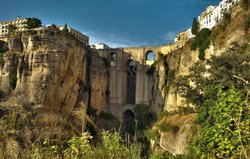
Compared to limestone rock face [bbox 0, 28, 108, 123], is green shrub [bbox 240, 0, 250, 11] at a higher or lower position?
higher

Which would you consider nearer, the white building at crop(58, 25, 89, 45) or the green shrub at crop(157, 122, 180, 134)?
the green shrub at crop(157, 122, 180, 134)

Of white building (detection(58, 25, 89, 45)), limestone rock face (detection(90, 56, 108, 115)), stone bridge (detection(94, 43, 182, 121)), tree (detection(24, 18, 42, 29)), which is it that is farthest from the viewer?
white building (detection(58, 25, 89, 45))

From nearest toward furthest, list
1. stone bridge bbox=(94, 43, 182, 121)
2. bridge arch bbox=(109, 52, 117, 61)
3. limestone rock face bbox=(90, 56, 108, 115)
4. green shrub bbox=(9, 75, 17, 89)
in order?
green shrub bbox=(9, 75, 17, 89) < limestone rock face bbox=(90, 56, 108, 115) < stone bridge bbox=(94, 43, 182, 121) < bridge arch bbox=(109, 52, 117, 61)

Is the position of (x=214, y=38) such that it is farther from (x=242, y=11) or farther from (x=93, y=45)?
(x=93, y=45)

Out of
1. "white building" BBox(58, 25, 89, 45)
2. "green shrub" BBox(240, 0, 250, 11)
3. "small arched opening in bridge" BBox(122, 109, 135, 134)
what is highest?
"white building" BBox(58, 25, 89, 45)

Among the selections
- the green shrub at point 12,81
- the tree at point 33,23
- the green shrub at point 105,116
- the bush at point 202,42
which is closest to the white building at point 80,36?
the tree at point 33,23

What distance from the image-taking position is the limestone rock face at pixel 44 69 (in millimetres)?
34250

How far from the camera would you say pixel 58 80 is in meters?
35.9

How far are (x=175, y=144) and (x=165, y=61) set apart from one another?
20.7 meters

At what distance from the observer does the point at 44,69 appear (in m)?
34.9

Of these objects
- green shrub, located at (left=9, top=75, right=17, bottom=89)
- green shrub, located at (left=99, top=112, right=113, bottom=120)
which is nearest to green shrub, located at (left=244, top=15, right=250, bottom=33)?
green shrub, located at (left=9, top=75, right=17, bottom=89)

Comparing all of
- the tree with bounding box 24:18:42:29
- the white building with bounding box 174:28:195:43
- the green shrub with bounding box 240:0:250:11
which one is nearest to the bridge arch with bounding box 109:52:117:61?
the white building with bounding box 174:28:195:43

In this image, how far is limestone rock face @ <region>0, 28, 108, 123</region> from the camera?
112 ft

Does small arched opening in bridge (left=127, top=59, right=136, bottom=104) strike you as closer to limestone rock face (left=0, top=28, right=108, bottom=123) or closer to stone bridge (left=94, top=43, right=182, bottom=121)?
stone bridge (left=94, top=43, right=182, bottom=121)
